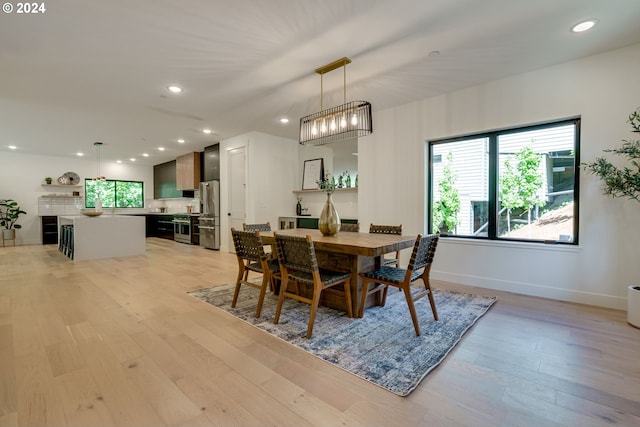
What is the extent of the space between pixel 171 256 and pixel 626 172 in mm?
6932

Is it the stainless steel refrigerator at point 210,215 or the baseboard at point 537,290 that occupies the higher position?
the stainless steel refrigerator at point 210,215

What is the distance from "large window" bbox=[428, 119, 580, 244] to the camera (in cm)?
329

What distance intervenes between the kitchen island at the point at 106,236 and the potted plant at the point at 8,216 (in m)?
2.51

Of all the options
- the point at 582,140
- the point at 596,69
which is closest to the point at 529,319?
the point at 582,140

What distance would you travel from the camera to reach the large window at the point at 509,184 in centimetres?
329

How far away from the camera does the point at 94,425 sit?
1391 mm

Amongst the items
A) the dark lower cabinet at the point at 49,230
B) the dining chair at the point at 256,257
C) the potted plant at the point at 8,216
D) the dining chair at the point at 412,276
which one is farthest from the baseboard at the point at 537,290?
the potted plant at the point at 8,216

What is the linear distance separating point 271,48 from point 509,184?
323cm

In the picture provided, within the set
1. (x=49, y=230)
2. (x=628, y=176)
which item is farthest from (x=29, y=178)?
(x=628, y=176)

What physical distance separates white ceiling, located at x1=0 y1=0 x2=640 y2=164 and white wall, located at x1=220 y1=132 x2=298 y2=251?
1501 millimetres

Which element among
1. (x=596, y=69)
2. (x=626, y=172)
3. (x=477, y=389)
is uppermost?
(x=596, y=69)

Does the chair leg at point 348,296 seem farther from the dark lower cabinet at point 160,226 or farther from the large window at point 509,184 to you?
the dark lower cabinet at point 160,226

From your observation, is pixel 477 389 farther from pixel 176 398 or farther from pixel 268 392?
pixel 176 398

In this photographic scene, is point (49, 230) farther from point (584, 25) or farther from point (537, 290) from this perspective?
point (584, 25)
